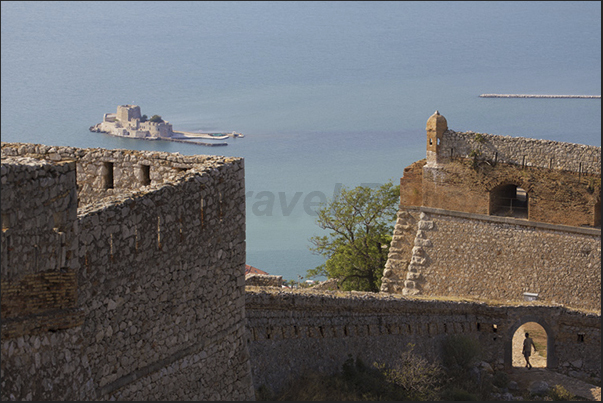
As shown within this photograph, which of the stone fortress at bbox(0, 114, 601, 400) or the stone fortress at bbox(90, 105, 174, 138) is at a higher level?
the stone fortress at bbox(90, 105, 174, 138)

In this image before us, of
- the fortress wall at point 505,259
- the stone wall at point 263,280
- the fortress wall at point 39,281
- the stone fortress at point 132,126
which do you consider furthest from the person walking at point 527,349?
the stone fortress at point 132,126

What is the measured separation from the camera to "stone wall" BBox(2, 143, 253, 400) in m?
Result: 9.05

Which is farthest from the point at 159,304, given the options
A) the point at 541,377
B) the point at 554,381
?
the point at 541,377

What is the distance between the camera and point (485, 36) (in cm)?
9262

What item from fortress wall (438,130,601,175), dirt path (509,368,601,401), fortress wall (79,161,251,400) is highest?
fortress wall (438,130,601,175)

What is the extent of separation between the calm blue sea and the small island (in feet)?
1.84

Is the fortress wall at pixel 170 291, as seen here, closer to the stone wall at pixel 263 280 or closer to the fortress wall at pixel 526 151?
the stone wall at pixel 263 280

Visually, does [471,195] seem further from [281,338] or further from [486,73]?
[486,73]

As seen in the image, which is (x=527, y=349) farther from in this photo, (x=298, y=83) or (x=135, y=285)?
(x=298, y=83)

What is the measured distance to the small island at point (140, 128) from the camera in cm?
4691

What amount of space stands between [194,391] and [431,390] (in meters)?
8.35

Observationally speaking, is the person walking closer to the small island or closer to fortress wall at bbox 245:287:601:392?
fortress wall at bbox 245:287:601:392

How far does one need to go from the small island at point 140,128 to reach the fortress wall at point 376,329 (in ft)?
84.3

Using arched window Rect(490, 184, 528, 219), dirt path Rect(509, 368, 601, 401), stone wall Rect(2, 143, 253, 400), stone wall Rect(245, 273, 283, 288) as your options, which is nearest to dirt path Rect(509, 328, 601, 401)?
dirt path Rect(509, 368, 601, 401)
